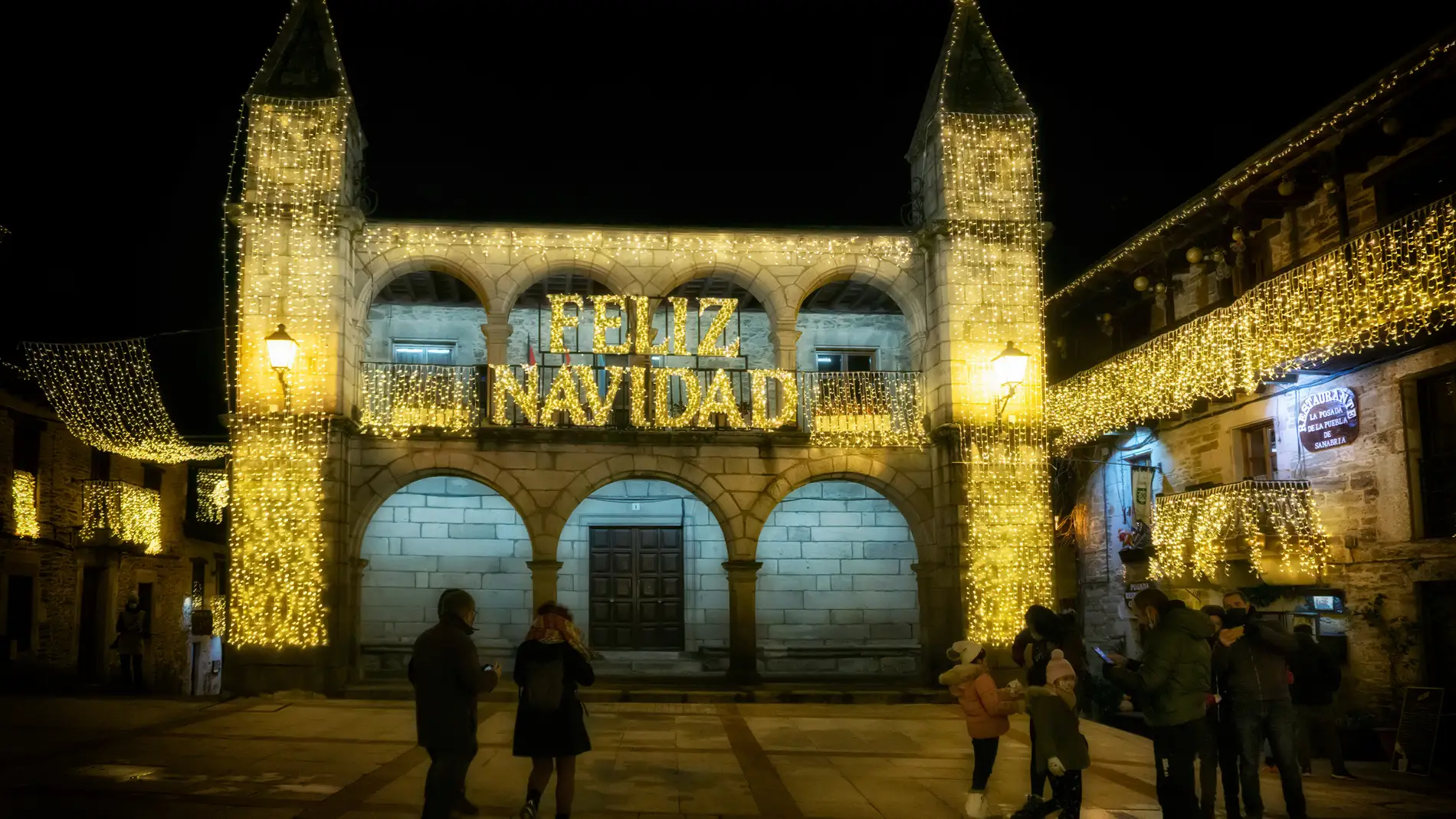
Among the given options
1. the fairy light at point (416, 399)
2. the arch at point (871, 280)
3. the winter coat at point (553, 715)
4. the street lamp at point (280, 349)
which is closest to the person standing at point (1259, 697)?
the winter coat at point (553, 715)

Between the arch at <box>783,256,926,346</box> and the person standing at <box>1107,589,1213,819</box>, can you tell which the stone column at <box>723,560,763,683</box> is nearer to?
the arch at <box>783,256,926,346</box>

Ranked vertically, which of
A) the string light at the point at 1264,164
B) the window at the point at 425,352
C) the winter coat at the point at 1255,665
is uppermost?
the string light at the point at 1264,164

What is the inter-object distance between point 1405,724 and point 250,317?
48.6ft

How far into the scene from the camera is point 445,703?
21.0 ft

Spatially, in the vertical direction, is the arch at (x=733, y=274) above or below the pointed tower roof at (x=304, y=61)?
below

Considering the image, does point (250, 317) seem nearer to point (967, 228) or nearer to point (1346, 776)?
point (967, 228)

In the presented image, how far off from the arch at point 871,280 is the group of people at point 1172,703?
8.38 meters

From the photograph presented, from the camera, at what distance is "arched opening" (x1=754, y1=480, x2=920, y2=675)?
18.1 metres

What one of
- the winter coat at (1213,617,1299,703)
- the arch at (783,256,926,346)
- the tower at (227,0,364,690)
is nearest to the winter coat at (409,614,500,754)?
the winter coat at (1213,617,1299,703)

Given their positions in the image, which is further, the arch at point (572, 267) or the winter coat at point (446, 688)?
the arch at point (572, 267)

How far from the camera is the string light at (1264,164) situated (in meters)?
12.1

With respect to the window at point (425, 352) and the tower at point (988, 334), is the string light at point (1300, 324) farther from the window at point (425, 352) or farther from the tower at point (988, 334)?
the window at point (425, 352)

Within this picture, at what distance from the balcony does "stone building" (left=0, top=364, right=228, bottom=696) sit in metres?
17.4

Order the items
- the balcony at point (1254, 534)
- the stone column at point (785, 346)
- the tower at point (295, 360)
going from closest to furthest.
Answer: the balcony at point (1254, 534) < the tower at point (295, 360) < the stone column at point (785, 346)
